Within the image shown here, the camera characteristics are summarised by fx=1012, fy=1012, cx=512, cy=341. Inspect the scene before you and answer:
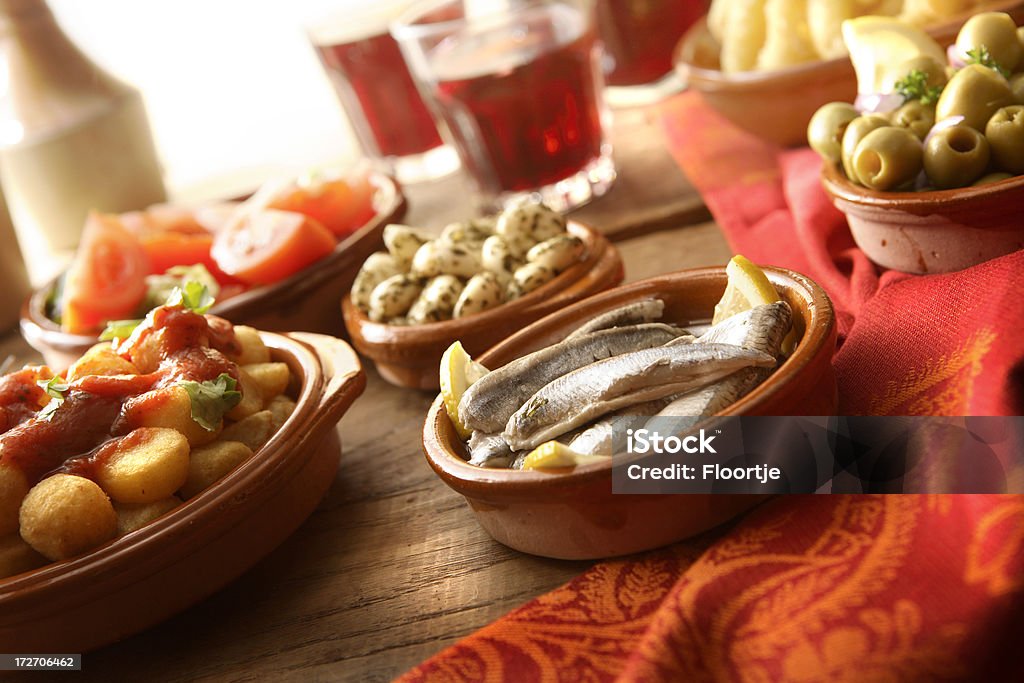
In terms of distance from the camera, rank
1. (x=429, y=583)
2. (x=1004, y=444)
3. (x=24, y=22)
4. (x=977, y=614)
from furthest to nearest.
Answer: (x=24, y=22)
(x=429, y=583)
(x=1004, y=444)
(x=977, y=614)

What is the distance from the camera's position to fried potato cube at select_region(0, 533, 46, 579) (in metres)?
1.10

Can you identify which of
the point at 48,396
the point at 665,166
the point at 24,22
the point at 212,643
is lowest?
the point at 665,166

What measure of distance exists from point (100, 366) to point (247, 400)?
0.18 metres

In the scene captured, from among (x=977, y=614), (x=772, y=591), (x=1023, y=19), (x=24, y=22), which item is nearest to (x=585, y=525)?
(x=772, y=591)

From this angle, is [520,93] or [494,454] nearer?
[494,454]

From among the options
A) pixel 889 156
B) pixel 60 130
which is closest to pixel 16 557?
pixel 889 156

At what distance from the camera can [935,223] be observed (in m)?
1.21

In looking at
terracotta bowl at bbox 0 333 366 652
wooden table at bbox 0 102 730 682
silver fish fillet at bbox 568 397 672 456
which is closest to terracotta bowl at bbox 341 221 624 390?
wooden table at bbox 0 102 730 682

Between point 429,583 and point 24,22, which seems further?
point 24,22

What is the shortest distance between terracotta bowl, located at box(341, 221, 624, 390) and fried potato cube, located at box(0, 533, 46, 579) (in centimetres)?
57

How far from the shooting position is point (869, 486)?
39.6 inches

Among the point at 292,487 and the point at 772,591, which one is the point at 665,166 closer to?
the point at 292,487

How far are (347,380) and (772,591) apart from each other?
24.3 inches

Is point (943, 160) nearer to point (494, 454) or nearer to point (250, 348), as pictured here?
point (494, 454)
